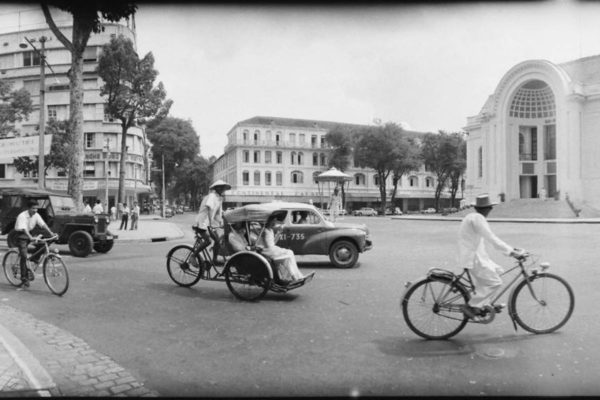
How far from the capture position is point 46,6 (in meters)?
2.76

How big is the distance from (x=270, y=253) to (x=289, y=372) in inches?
125

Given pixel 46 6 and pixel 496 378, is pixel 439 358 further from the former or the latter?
pixel 46 6

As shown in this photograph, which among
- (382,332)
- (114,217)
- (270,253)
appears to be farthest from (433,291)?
(114,217)

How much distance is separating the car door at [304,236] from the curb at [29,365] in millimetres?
6673

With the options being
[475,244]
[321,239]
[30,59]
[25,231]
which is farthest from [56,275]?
[30,59]

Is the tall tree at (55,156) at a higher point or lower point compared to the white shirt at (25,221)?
higher

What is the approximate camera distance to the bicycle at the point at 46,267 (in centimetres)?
741

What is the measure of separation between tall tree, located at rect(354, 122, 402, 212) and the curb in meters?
54.8

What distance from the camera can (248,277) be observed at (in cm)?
686

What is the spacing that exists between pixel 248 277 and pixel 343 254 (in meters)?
4.34

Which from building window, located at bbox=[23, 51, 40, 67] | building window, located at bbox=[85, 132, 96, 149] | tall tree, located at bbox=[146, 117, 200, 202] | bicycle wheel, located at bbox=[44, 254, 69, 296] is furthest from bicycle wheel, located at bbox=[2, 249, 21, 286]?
tall tree, located at bbox=[146, 117, 200, 202]

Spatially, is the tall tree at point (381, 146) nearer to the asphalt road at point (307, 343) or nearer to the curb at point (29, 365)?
the asphalt road at point (307, 343)

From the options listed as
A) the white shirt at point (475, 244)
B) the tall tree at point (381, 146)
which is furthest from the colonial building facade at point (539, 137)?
the white shirt at point (475, 244)

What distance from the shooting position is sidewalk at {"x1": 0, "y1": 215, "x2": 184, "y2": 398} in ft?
11.5
